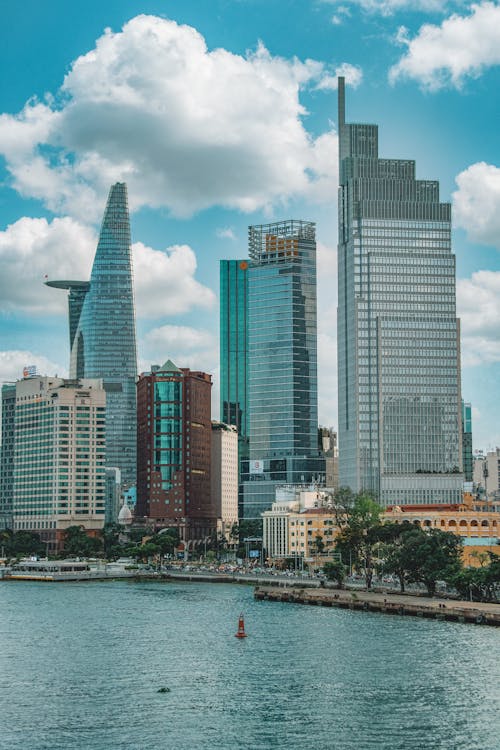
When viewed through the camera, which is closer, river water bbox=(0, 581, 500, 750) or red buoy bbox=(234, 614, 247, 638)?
river water bbox=(0, 581, 500, 750)

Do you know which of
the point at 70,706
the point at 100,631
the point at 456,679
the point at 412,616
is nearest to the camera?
the point at 70,706

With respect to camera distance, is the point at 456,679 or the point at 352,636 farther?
the point at 352,636

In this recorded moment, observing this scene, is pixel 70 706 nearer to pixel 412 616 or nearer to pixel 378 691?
pixel 378 691

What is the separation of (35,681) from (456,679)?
50.0 meters

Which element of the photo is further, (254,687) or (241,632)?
(241,632)

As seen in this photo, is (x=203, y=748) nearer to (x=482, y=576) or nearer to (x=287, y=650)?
(x=287, y=650)

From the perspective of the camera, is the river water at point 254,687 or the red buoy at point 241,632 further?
the red buoy at point 241,632

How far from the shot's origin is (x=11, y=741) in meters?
102

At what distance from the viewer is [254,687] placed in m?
126

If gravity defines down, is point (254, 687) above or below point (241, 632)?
below

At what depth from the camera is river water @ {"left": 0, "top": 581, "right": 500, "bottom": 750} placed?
103m

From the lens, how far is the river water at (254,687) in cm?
10275

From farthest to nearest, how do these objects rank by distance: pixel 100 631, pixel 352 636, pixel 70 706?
1. pixel 100 631
2. pixel 352 636
3. pixel 70 706

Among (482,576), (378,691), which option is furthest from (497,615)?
(378,691)
